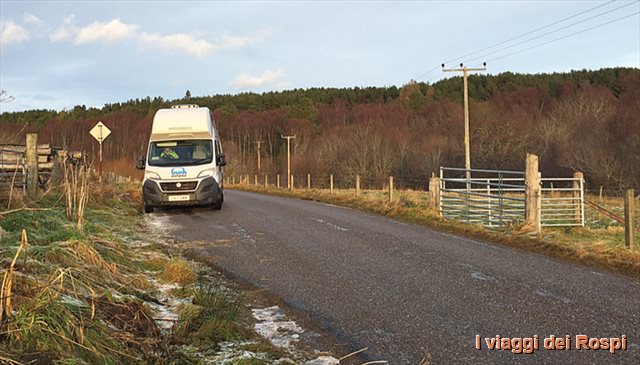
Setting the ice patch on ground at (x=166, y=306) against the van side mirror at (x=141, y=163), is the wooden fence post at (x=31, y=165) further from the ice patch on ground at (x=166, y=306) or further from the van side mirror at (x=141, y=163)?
the ice patch on ground at (x=166, y=306)

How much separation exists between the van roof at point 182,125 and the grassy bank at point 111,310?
8230mm

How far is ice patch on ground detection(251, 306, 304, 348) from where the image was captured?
4094 millimetres

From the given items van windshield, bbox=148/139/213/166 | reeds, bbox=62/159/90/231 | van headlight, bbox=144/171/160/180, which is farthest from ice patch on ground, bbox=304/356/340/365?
van windshield, bbox=148/139/213/166

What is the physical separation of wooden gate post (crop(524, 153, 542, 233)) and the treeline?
97.4ft

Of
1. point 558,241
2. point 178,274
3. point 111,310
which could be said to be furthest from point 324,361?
point 558,241

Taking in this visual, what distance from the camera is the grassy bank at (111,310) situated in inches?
119

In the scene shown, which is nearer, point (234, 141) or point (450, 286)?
point (450, 286)

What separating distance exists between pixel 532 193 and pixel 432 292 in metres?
6.50

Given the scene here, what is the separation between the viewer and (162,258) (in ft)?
23.1

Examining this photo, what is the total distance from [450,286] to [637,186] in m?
41.7

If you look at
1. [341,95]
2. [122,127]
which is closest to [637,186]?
[341,95]

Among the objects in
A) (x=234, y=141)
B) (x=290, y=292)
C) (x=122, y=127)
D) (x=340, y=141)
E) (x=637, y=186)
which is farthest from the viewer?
(x=234, y=141)

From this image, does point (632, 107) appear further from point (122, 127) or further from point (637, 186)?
point (122, 127)

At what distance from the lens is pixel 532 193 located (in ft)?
35.9
